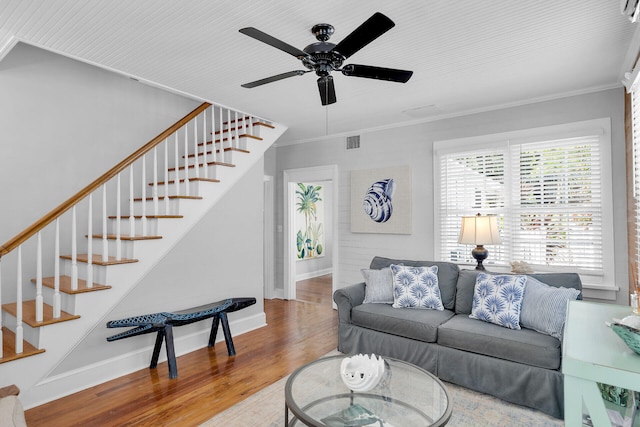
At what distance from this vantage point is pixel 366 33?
186 centimetres

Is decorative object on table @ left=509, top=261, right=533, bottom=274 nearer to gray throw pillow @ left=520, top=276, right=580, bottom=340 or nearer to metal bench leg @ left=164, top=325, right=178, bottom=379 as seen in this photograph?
gray throw pillow @ left=520, top=276, right=580, bottom=340

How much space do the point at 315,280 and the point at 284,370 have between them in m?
4.50

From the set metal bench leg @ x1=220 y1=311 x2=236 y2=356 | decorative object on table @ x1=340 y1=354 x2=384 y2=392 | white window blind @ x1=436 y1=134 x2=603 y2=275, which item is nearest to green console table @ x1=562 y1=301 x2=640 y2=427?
decorative object on table @ x1=340 y1=354 x2=384 y2=392

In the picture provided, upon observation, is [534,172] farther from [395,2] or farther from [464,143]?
[395,2]

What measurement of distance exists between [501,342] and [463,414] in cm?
60

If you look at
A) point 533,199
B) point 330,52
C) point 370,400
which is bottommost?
point 370,400

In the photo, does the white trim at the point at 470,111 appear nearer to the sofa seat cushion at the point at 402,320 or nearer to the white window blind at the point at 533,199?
the white window blind at the point at 533,199

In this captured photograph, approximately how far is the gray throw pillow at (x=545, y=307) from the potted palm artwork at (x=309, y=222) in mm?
5283

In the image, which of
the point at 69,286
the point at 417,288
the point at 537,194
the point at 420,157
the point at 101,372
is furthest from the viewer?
the point at 420,157

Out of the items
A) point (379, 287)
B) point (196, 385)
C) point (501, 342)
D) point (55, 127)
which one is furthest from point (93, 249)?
point (501, 342)

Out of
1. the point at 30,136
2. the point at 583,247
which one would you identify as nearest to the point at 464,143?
the point at 583,247

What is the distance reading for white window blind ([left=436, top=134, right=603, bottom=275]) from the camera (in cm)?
353

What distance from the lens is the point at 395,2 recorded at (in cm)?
212

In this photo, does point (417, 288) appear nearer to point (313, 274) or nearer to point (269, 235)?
point (269, 235)
